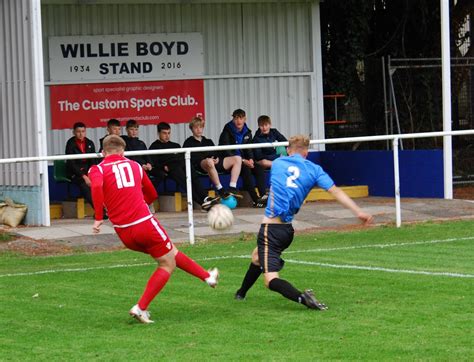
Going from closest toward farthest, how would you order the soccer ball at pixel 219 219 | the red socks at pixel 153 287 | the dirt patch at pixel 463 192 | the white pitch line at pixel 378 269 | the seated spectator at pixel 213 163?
the red socks at pixel 153 287
the soccer ball at pixel 219 219
the white pitch line at pixel 378 269
the seated spectator at pixel 213 163
the dirt patch at pixel 463 192

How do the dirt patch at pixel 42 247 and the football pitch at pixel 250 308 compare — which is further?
the dirt patch at pixel 42 247

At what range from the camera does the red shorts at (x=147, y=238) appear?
11070 mm

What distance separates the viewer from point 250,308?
1165 cm

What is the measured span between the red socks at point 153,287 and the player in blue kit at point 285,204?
992 mm

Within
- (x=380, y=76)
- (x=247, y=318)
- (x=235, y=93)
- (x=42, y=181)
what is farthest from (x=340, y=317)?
(x=380, y=76)

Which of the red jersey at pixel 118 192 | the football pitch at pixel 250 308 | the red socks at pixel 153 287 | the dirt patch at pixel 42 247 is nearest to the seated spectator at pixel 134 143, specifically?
the dirt patch at pixel 42 247

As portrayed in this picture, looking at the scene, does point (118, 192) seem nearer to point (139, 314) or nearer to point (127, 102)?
point (139, 314)

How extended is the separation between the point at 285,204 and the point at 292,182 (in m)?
0.22

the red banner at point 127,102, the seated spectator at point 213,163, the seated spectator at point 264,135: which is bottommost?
the seated spectator at point 213,163

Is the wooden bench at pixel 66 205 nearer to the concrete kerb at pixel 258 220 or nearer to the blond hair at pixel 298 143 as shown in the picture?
the concrete kerb at pixel 258 220

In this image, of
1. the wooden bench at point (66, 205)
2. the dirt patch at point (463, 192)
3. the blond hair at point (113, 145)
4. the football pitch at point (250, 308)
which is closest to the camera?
the football pitch at point (250, 308)

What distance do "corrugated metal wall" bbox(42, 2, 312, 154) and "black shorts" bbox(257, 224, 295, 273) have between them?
12321mm

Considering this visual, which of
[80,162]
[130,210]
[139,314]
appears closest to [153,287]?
[139,314]

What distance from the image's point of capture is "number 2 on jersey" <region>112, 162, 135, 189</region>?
36.5 ft
